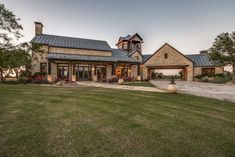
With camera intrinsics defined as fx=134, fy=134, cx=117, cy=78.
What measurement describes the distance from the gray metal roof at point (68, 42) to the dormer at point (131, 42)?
21.4 ft

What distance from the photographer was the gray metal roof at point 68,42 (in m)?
21.6

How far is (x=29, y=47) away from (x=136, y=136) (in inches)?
393

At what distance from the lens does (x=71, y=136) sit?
339 cm

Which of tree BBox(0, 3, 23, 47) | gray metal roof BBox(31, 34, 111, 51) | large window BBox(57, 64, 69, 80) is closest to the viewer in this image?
tree BBox(0, 3, 23, 47)

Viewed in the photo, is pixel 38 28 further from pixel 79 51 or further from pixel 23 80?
Answer: pixel 23 80

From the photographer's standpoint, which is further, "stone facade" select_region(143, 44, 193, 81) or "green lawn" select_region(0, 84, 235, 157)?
"stone facade" select_region(143, 44, 193, 81)

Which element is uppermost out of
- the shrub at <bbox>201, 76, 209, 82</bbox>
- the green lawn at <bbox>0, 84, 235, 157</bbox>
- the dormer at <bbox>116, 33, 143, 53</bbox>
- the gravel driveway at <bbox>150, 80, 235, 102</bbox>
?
the dormer at <bbox>116, 33, 143, 53</bbox>

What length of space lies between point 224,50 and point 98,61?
21155 millimetres

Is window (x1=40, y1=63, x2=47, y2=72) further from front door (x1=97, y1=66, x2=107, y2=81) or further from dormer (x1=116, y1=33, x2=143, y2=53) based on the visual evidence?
dormer (x1=116, y1=33, x2=143, y2=53)

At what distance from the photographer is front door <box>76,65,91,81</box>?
22.3 meters

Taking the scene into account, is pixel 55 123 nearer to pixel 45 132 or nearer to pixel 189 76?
pixel 45 132

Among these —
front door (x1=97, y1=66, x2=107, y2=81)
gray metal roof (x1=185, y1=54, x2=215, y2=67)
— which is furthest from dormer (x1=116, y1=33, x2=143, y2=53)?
gray metal roof (x1=185, y1=54, x2=215, y2=67)

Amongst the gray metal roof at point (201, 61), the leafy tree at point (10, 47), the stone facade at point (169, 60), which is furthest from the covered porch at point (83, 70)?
the gray metal roof at point (201, 61)

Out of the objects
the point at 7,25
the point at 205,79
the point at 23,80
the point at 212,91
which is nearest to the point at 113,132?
the point at 212,91
